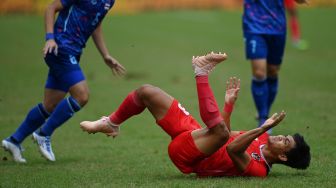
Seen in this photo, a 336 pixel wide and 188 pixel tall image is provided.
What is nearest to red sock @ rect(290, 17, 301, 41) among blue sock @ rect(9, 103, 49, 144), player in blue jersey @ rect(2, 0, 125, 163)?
player in blue jersey @ rect(2, 0, 125, 163)

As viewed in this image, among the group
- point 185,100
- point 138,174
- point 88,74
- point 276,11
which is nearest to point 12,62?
point 88,74

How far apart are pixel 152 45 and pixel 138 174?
61.2ft

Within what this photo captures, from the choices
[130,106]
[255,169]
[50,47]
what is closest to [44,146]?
[50,47]

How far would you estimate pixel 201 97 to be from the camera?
769 cm

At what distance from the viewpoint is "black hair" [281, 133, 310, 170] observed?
7.81 metres

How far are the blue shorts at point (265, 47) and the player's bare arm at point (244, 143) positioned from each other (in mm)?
3895

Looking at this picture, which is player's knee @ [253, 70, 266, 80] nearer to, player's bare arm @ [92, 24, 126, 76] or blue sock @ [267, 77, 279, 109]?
blue sock @ [267, 77, 279, 109]

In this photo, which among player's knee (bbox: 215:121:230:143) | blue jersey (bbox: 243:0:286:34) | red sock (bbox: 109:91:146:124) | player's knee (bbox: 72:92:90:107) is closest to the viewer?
player's knee (bbox: 215:121:230:143)

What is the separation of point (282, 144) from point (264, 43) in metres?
4.00

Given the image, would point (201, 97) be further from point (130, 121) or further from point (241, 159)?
point (130, 121)

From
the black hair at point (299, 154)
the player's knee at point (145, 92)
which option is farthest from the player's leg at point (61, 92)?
the black hair at point (299, 154)

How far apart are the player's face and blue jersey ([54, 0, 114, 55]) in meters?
2.76

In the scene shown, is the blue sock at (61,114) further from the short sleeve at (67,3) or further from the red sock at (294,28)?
the red sock at (294,28)

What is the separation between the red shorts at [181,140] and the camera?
7.77m
